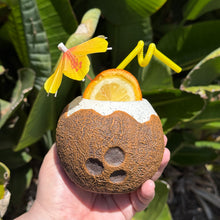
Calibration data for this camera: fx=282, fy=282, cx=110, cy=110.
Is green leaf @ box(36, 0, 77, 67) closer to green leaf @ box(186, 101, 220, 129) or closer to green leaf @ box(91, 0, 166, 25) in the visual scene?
green leaf @ box(91, 0, 166, 25)

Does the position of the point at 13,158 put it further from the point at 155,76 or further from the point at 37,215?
the point at 155,76

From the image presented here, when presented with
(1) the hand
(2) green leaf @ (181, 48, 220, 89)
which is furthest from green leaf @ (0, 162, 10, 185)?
(2) green leaf @ (181, 48, 220, 89)

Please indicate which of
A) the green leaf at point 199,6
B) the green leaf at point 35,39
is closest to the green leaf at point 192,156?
the green leaf at point 199,6

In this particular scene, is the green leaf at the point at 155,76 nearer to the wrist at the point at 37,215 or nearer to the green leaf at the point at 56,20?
the green leaf at the point at 56,20

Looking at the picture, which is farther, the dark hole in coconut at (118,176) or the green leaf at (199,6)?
the green leaf at (199,6)

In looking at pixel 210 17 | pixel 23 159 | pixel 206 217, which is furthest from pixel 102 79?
pixel 206 217

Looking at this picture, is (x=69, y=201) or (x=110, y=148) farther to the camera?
(x=69, y=201)

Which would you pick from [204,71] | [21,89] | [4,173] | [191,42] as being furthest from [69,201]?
[191,42]

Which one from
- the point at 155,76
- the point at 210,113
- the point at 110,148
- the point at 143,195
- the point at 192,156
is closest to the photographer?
the point at 110,148

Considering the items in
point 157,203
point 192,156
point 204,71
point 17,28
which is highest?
point 17,28
